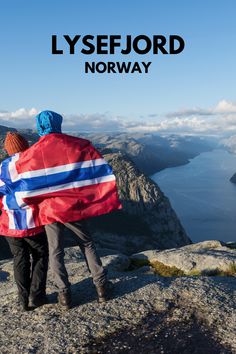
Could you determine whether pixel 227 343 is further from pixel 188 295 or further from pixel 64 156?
pixel 64 156

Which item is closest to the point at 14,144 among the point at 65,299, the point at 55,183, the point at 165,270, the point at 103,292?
the point at 55,183

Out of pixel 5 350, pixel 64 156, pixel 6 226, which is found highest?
pixel 64 156

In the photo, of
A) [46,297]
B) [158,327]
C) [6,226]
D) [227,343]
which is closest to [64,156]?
[6,226]

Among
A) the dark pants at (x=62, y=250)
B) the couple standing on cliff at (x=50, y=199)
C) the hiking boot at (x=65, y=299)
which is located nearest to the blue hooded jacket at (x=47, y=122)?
the couple standing on cliff at (x=50, y=199)

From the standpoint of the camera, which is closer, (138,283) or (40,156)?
(40,156)

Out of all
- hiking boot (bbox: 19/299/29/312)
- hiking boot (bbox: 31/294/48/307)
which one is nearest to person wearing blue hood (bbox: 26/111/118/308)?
hiking boot (bbox: 31/294/48/307)

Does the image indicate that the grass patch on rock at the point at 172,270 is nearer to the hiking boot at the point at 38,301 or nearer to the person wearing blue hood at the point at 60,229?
the person wearing blue hood at the point at 60,229
